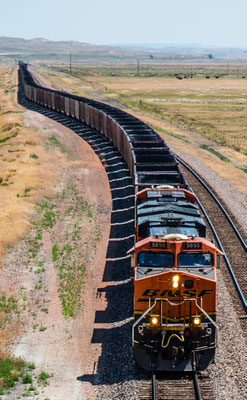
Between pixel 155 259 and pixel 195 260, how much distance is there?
1282 millimetres

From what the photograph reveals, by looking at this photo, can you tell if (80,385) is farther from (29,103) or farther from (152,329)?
(29,103)

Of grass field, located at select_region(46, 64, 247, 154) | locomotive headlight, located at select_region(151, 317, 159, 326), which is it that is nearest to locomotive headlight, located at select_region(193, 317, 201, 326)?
locomotive headlight, located at select_region(151, 317, 159, 326)

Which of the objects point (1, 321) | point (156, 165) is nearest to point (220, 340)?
point (1, 321)

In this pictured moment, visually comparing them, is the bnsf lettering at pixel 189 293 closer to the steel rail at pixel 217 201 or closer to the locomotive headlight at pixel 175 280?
the locomotive headlight at pixel 175 280

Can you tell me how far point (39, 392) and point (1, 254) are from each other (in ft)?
35.9

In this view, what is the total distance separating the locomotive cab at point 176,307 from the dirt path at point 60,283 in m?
2.58

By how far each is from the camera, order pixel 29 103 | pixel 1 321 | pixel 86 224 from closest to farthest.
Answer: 1. pixel 1 321
2. pixel 86 224
3. pixel 29 103

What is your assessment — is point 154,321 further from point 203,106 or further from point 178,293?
point 203,106

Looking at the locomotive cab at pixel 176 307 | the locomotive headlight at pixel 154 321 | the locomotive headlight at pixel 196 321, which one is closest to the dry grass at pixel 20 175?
the locomotive cab at pixel 176 307

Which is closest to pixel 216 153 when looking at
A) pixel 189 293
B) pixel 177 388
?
pixel 189 293

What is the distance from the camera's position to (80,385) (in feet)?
52.1

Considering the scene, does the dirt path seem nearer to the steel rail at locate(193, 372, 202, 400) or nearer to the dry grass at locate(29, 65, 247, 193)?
the steel rail at locate(193, 372, 202, 400)

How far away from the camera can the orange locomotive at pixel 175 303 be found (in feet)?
50.8

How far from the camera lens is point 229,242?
27359 mm
